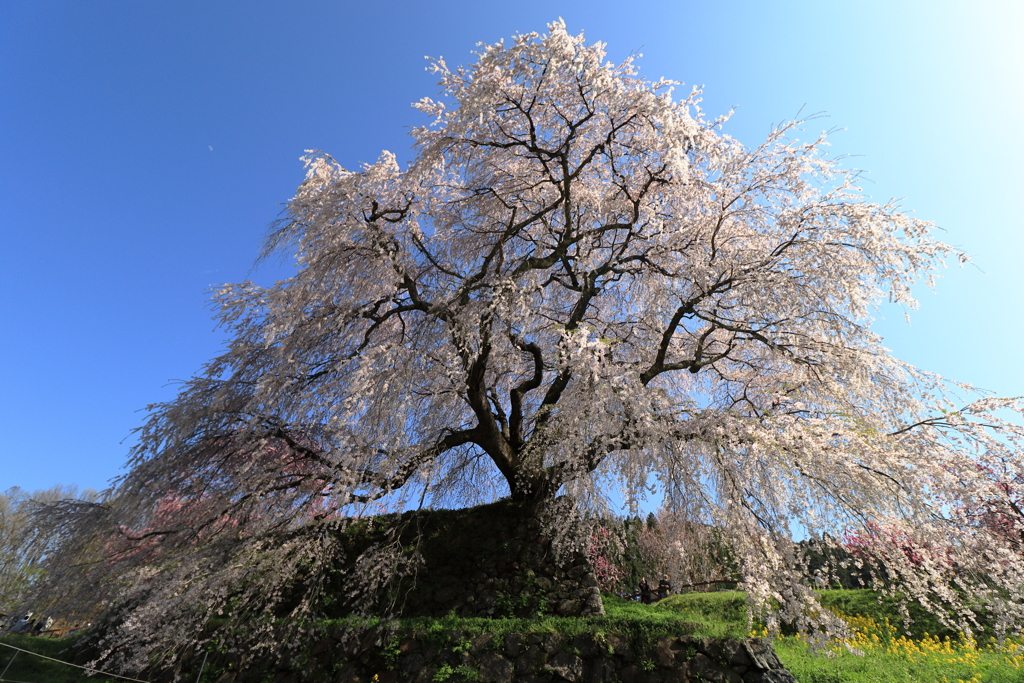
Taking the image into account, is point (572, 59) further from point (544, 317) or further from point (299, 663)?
point (299, 663)

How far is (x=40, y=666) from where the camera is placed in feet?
25.7

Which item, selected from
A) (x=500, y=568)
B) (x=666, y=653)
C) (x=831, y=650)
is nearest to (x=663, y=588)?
(x=500, y=568)

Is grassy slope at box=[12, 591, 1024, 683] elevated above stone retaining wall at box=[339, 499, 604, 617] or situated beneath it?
situated beneath

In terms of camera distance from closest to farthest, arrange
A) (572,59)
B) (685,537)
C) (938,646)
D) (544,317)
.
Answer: (572,59) < (685,537) < (938,646) < (544,317)

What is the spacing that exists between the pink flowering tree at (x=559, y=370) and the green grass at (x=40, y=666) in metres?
1.61

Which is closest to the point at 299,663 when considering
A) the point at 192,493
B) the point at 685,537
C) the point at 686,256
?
the point at 192,493

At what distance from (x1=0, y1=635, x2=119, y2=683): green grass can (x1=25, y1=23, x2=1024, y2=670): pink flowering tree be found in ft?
5.28

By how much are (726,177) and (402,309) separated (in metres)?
5.20

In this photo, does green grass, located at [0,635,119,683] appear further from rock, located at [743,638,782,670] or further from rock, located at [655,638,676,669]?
rock, located at [743,638,782,670]

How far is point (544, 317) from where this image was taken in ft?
27.2

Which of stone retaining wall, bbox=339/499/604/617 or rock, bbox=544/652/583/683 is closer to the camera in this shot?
rock, bbox=544/652/583/683

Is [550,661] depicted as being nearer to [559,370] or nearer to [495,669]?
[495,669]

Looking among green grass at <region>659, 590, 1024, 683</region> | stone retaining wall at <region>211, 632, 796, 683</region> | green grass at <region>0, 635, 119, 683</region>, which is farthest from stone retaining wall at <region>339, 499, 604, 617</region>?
green grass at <region>0, 635, 119, 683</region>

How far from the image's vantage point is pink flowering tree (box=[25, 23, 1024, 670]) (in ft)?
16.7
